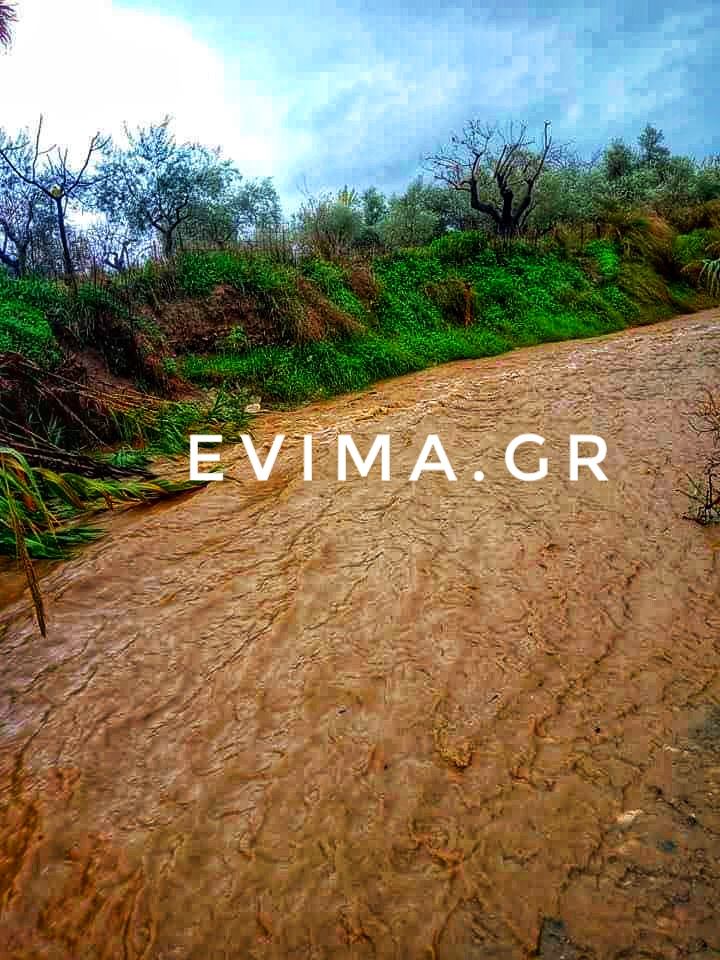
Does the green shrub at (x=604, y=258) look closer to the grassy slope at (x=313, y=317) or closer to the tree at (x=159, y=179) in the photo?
the grassy slope at (x=313, y=317)

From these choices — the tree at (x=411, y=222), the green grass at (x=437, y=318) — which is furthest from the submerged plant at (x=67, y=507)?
the tree at (x=411, y=222)

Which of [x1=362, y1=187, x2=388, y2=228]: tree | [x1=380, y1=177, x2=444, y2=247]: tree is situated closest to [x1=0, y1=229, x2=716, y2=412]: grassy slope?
[x1=380, y1=177, x2=444, y2=247]: tree

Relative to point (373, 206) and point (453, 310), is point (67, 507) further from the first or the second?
point (373, 206)

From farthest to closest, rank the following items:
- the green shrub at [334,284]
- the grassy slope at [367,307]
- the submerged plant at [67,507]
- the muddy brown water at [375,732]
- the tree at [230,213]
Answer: the tree at [230,213] < the green shrub at [334,284] < the grassy slope at [367,307] < the submerged plant at [67,507] < the muddy brown water at [375,732]

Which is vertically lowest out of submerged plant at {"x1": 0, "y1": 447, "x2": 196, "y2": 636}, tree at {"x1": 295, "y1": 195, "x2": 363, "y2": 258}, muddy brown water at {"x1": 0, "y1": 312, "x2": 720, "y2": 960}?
muddy brown water at {"x1": 0, "y1": 312, "x2": 720, "y2": 960}

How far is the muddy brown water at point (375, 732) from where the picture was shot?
58.7 inches

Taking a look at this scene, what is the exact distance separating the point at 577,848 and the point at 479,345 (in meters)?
8.12

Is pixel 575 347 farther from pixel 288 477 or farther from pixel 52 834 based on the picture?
pixel 52 834

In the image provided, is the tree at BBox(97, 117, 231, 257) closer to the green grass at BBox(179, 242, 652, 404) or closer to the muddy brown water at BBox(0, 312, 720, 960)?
the green grass at BBox(179, 242, 652, 404)

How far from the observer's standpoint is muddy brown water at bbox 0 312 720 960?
4.89ft

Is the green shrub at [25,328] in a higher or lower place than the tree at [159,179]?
lower

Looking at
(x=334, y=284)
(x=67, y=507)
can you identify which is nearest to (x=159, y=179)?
(x=334, y=284)

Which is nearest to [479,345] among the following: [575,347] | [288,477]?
[575,347]

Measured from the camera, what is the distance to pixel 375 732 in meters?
2.06
